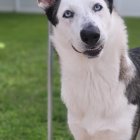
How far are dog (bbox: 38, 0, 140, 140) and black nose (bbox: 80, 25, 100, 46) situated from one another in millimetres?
98

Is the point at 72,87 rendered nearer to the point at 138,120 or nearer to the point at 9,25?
the point at 138,120

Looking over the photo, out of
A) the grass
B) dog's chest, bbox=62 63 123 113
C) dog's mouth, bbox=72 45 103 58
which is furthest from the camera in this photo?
the grass

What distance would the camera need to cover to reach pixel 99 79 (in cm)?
348

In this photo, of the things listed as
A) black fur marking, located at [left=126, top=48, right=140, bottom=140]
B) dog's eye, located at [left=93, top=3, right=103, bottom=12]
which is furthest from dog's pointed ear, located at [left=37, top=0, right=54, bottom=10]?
black fur marking, located at [left=126, top=48, right=140, bottom=140]

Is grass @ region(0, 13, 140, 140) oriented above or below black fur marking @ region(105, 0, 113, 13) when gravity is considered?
below

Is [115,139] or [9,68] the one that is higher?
[115,139]

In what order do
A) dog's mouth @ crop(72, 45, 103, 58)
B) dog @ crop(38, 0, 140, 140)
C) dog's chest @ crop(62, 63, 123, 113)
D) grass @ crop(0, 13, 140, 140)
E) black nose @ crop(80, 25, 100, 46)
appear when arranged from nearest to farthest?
black nose @ crop(80, 25, 100, 46) < dog's mouth @ crop(72, 45, 103, 58) < dog @ crop(38, 0, 140, 140) < dog's chest @ crop(62, 63, 123, 113) < grass @ crop(0, 13, 140, 140)

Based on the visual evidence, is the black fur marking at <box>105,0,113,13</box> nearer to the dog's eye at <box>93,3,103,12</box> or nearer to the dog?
the dog

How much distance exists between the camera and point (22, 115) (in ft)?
18.2

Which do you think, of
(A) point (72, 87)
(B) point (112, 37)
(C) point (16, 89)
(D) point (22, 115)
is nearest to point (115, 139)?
(A) point (72, 87)

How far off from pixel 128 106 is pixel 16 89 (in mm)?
3221

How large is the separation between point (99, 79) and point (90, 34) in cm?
44

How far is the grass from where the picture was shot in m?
5.11

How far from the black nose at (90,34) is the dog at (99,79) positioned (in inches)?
3.9
